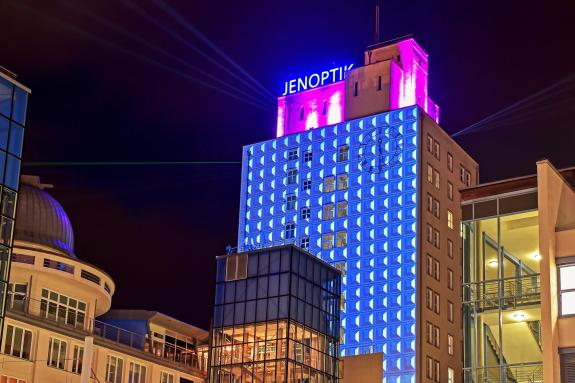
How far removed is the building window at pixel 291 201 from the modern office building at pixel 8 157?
6910 cm

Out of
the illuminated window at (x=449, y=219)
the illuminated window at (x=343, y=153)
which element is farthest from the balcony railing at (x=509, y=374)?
the illuminated window at (x=343, y=153)

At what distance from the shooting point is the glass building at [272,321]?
7875 cm

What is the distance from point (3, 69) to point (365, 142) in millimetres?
67531

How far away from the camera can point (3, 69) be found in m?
60.5

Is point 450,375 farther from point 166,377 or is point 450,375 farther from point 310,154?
point 166,377

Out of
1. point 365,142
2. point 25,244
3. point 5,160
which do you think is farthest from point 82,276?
point 365,142

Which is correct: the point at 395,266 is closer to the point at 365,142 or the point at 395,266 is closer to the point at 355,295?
the point at 355,295

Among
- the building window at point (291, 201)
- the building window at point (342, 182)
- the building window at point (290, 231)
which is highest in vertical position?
the building window at point (342, 182)

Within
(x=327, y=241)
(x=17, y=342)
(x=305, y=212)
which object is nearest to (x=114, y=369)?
(x=17, y=342)

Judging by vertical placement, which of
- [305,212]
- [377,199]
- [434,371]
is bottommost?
[434,371]

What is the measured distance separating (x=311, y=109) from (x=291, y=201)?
1272cm

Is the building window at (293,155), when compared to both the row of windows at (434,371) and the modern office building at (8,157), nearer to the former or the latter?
the row of windows at (434,371)

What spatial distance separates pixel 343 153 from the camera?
12519 cm

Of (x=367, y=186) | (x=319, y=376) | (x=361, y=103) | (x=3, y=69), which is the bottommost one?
(x=319, y=376)
